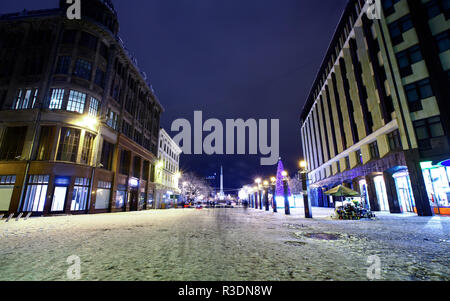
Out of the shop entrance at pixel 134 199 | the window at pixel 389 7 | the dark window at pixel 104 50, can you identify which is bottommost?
the shop entrance at pixel 134 199

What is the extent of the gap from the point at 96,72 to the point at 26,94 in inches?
294

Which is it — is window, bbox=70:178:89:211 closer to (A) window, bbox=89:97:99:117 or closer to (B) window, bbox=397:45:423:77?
(A) window, bbox=89:97:99:117

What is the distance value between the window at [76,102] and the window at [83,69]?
90.1 inches

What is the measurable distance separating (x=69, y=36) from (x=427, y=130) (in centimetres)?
3801

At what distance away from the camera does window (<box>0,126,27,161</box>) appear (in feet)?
66.6

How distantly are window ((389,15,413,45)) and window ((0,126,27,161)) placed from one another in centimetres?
3804

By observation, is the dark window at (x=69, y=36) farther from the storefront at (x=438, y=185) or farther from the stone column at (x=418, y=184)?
the storefront at (x=438, y=185)

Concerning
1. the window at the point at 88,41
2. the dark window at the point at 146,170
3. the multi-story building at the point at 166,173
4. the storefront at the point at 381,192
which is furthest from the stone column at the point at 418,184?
the multi-story building at the point at 166,173

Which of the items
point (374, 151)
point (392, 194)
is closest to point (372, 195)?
point (392, 194)

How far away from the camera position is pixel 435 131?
15.9m

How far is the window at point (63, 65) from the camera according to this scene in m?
22.5

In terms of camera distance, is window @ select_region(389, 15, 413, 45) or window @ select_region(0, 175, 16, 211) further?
window @ select_region(0, 175, 16, 211)

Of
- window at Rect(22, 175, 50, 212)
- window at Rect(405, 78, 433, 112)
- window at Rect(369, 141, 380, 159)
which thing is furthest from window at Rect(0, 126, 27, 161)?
window at Rect(369, 141, 380, 159)

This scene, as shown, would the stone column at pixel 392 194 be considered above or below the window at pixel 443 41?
below
